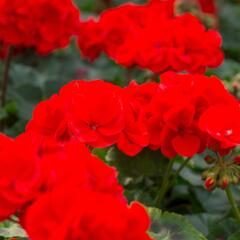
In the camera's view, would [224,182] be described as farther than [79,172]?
Yes

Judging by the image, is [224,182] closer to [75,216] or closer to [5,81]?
[75,216]

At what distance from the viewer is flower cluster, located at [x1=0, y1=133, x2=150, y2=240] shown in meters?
1.10

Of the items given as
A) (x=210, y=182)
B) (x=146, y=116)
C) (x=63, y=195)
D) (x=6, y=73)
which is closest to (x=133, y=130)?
(x=146, y=116)

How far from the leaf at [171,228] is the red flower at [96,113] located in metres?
0.18

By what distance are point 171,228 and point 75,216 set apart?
45cm

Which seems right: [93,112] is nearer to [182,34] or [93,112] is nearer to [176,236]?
[176,236]

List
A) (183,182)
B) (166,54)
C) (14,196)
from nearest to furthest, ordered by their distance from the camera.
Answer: (14,196), (166,54), (183,182)

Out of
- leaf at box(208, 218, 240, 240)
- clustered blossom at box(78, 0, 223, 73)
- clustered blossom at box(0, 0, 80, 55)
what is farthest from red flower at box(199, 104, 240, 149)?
clustered blossom at box(0, 0, 80, 55)

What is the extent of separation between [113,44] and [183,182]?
1.44ft

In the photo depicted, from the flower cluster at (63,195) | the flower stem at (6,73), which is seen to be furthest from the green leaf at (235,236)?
the flower stem at (6,73)

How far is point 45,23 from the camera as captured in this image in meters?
2.28

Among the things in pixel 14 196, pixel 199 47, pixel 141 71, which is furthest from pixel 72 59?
pixel 14 196

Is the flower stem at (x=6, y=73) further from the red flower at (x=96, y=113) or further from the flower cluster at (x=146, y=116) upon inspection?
the red flower at (x=96, y=113)

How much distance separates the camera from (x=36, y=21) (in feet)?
7.39
